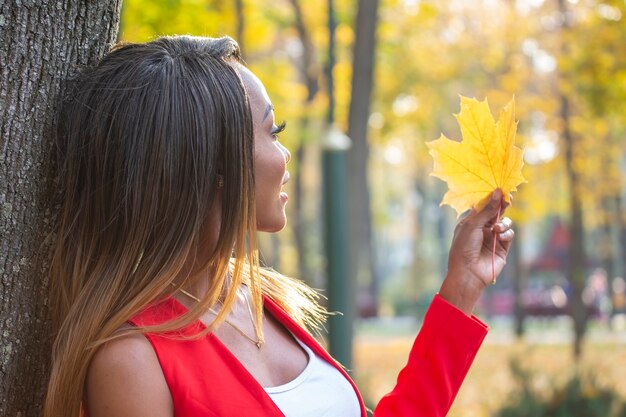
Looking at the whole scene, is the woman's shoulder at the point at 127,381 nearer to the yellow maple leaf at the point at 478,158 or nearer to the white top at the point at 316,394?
the white top at the point at 316,394

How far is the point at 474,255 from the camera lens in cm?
187

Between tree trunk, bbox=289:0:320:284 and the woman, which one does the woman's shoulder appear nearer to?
the woman

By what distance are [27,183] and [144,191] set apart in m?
0.28

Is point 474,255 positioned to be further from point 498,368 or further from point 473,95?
point 473,95

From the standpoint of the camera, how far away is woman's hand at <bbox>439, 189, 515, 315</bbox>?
1.84 metres

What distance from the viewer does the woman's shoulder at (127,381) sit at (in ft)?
4.96

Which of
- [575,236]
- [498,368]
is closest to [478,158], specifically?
[498,368]

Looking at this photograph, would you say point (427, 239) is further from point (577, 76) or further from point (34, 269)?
point (34, 269)

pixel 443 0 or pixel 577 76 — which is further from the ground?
pixel 443 0

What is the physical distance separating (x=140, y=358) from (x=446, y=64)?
16517mm

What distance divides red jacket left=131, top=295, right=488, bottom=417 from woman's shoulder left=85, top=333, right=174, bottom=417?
19 mm

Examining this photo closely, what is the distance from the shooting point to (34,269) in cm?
177

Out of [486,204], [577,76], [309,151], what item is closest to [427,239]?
[309,151]

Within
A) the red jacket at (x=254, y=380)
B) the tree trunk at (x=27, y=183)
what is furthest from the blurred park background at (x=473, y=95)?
the red jacket at (x=254, y=380)
